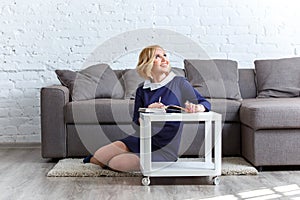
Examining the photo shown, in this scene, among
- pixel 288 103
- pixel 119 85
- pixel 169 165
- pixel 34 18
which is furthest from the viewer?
pixel 34 18

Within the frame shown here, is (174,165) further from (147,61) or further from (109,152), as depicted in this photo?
(147,61)

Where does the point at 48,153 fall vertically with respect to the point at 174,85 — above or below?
below

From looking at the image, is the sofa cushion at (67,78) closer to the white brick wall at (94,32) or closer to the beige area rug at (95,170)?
the white brick wall at (94,32)

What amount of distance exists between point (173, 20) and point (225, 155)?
157 cm

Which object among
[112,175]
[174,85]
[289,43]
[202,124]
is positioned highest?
[289,43]

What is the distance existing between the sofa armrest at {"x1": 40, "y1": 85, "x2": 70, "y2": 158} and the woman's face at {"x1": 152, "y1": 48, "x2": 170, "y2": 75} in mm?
1043

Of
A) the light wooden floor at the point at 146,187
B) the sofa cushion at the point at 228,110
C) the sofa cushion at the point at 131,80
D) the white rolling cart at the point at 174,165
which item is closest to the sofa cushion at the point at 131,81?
the sofa cushion at the point at 131,80

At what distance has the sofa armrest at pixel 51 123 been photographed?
14.1ft

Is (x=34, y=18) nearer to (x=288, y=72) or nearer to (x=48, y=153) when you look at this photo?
(x=48, y=153)

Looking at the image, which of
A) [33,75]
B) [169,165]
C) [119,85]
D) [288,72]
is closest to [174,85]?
[169,165]

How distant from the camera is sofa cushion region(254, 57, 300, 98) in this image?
4.75m

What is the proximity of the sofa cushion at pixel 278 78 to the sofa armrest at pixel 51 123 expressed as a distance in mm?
1737

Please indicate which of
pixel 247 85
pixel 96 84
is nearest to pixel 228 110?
pixel 247 85

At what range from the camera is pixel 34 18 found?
5270 mm
